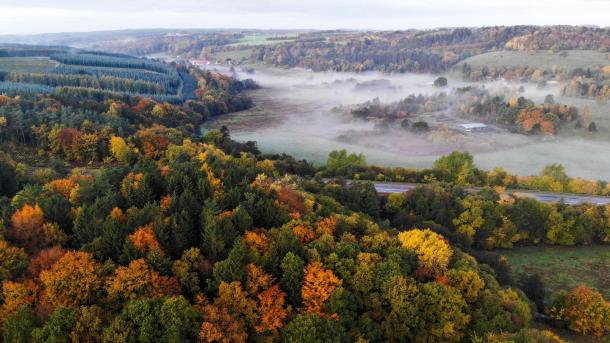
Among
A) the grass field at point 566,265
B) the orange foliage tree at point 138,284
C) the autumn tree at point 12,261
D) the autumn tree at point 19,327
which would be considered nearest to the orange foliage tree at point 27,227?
the autumn tree at point 12,261

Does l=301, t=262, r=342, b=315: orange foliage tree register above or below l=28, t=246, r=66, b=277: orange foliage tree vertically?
below

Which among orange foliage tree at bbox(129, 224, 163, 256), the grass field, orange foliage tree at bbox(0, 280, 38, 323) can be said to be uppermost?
orange foliage tree at bbox(129, 224, 163, 256)

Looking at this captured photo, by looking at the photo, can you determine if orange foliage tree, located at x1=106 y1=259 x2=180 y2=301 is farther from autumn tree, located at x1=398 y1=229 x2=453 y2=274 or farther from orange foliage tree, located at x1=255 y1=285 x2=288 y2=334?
autumn tree, located at x1=398 y1=229 x2=453 y2=274

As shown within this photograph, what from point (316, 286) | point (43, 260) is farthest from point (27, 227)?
point (316, 286)

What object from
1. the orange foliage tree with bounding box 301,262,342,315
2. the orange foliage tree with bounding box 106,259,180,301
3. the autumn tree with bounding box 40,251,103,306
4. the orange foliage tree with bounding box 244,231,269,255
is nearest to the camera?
the autumn tree with bounding box 40,251,103,306

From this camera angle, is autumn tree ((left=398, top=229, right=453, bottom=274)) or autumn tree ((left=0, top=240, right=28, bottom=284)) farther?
autumn tree ((left=398, top=229, right=453, bottom=274))

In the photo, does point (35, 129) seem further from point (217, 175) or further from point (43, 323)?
point (43, 323)

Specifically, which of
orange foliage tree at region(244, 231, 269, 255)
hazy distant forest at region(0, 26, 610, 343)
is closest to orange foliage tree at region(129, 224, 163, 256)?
hazy distant forest at region(0, 26, 610, 343)
